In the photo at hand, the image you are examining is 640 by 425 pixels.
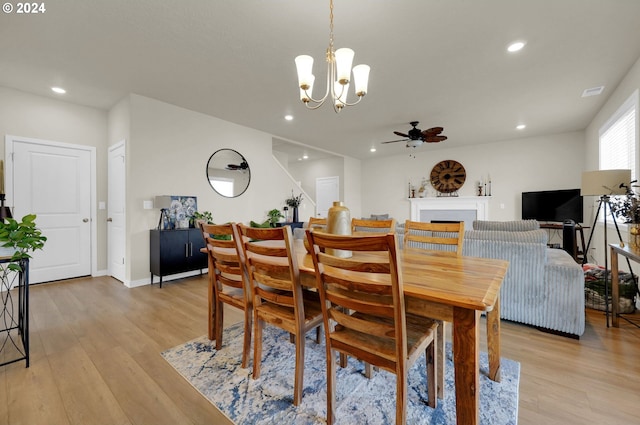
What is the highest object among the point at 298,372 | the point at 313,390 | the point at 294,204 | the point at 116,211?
the point at 294,204

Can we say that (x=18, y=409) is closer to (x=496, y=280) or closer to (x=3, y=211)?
(x=3, y=211)

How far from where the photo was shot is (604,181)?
100 inches

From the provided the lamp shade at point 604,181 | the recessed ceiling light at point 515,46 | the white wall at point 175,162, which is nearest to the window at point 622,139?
the lamp shade at point 604,181

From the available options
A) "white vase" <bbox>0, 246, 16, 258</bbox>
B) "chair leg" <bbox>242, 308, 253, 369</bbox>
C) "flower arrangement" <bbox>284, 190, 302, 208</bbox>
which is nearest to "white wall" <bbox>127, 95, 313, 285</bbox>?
"flower arrangement" <bbox>284, 190, 302, 208</bbox>

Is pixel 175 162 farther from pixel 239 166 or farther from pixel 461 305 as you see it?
pixel 461 305

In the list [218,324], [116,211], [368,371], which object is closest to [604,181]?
[368,371]

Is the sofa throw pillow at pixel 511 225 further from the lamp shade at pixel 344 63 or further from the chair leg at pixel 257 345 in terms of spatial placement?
the chair leg at pixel 257 345

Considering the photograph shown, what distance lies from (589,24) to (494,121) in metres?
2.72

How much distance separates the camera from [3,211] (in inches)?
90.2

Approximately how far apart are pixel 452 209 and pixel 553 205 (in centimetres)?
195

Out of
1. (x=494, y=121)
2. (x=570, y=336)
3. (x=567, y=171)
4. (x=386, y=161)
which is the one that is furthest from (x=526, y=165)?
(x=570, y=336)

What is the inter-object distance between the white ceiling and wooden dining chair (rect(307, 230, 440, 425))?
195 centimetres

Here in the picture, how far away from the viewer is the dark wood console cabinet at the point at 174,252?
3672 millimetres

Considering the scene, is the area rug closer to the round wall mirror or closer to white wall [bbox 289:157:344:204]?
the round wall mirror
